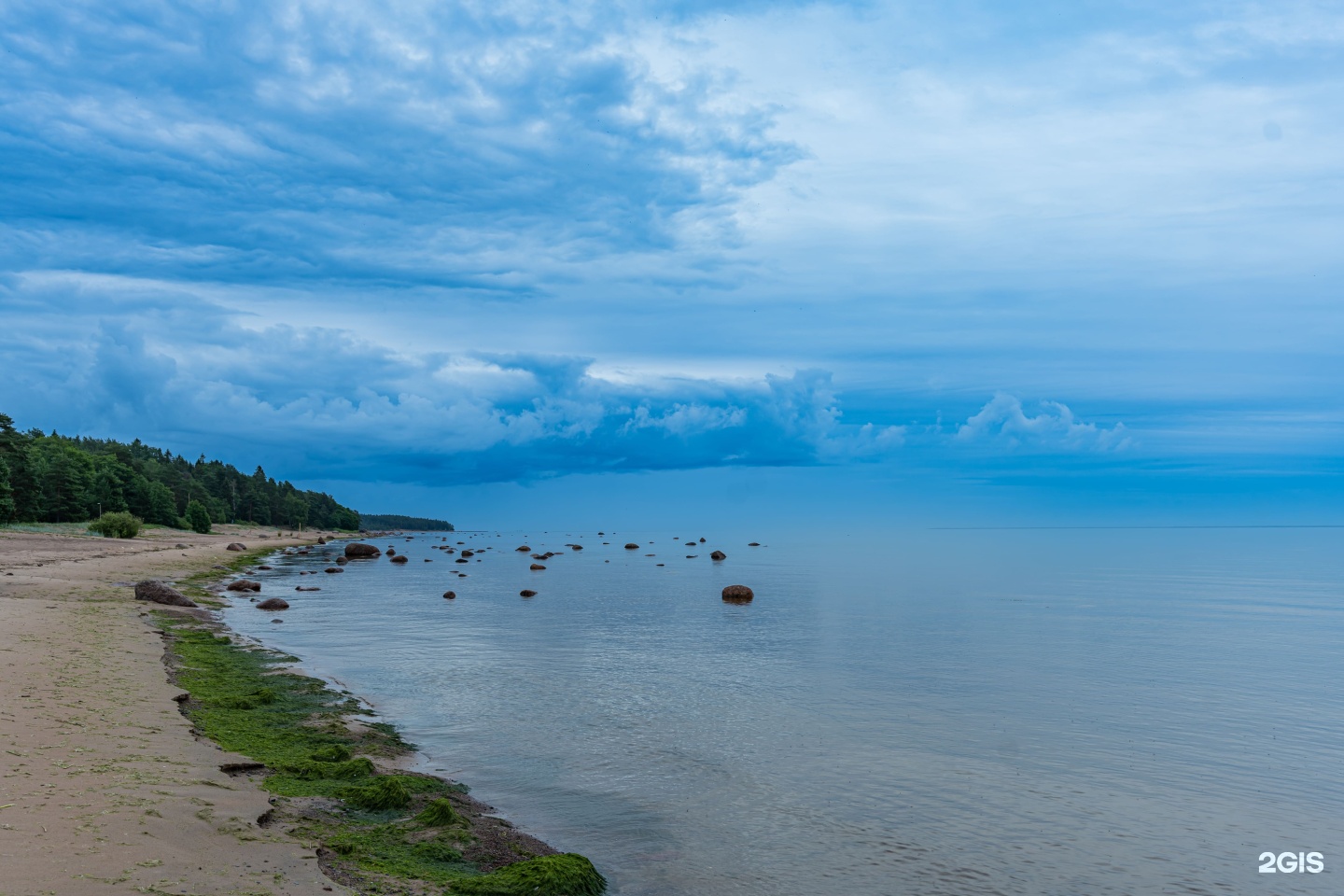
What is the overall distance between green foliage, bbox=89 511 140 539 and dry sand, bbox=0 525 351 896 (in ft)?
277

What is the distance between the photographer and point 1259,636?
43.0 meters

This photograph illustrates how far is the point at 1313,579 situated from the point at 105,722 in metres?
107

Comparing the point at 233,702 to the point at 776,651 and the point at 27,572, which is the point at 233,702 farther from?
the point at 27,572

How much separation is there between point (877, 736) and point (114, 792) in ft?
54.1

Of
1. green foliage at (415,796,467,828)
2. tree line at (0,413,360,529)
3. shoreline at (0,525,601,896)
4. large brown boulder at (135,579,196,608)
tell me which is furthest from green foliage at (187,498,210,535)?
green foliage at (415,796,467,828)

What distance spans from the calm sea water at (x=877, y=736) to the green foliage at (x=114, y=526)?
61.6 metres

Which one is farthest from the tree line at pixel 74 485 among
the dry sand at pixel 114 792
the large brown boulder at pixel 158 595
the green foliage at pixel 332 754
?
the green foliage at pixel 332 754

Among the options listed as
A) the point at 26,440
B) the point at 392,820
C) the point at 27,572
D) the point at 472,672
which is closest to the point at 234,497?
the point at 26,440

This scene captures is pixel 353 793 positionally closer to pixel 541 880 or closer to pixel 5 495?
pixel 541 880

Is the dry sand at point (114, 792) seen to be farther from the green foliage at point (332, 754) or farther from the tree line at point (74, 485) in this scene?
the tree line at point (74, 485)

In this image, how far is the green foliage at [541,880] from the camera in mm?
11102

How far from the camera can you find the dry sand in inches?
362

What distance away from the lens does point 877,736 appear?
2139 centimetres

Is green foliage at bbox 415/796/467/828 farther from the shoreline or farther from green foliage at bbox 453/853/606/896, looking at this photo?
green foliage at bbox 453/853/606/896
